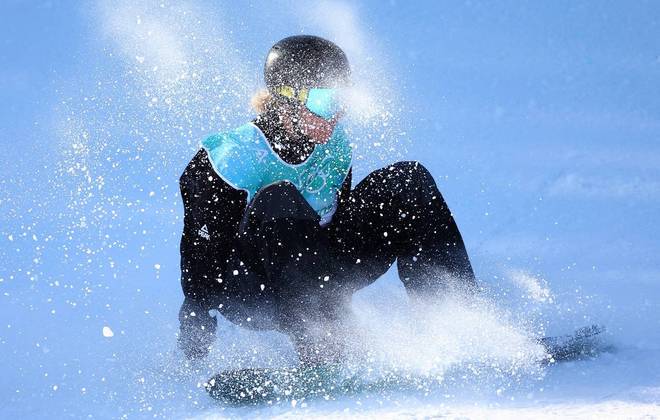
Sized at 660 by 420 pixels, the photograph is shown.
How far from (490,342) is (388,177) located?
702 millimetres

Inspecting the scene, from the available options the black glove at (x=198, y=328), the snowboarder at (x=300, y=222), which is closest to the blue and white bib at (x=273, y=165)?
the snowboarder at (x=300, y=222)

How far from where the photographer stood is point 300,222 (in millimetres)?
2498

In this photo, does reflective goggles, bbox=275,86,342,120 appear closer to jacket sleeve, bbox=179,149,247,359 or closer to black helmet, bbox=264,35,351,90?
black helmet, bbox=264,35,351,90

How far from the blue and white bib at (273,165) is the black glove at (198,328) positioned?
1.60ft

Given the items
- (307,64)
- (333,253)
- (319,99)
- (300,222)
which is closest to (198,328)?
(333,253)

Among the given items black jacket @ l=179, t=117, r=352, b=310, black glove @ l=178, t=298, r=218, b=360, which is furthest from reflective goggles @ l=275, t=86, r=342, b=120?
black glove @ l=178, t=298, r=218, b=360

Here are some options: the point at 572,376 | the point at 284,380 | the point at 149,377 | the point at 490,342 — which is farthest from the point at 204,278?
the point at 572,376

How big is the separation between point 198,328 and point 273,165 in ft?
2.26

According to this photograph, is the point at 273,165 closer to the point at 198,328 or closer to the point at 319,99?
the point at 319,99

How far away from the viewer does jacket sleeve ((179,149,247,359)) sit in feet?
9.16

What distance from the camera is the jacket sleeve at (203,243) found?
2.79 metres

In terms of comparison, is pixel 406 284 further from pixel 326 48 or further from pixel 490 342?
pixel 326 48

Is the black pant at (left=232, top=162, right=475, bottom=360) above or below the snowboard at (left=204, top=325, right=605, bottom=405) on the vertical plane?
above

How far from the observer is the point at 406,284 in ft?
8.91
